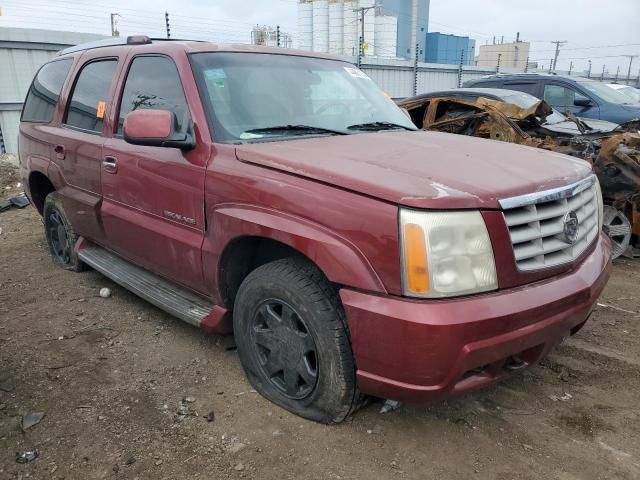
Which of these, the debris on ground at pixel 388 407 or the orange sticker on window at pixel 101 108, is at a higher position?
the orange sticker on window at pixel 101 108

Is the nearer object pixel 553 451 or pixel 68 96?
pixel 553 451

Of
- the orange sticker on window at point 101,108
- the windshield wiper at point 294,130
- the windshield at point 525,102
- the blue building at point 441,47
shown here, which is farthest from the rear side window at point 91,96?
the blue building at point 441,47

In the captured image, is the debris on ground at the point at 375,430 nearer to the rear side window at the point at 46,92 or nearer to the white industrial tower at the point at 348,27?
the rear side window at the point at 46,92

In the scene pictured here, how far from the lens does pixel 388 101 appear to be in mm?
3807

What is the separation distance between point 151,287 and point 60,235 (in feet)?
6.15

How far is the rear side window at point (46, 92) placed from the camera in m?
4.40

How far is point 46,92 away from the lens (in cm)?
462

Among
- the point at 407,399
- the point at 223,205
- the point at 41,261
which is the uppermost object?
the point at 223,205

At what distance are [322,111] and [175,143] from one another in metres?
0.92

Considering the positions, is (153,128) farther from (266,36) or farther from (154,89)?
(266,36)

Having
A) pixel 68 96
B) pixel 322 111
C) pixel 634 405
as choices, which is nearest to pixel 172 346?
pixel 322 111

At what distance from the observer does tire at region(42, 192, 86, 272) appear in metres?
4.51

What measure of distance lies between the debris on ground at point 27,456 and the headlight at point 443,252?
1854 mm

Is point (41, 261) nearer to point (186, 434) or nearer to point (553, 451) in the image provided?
point (186, 434)
